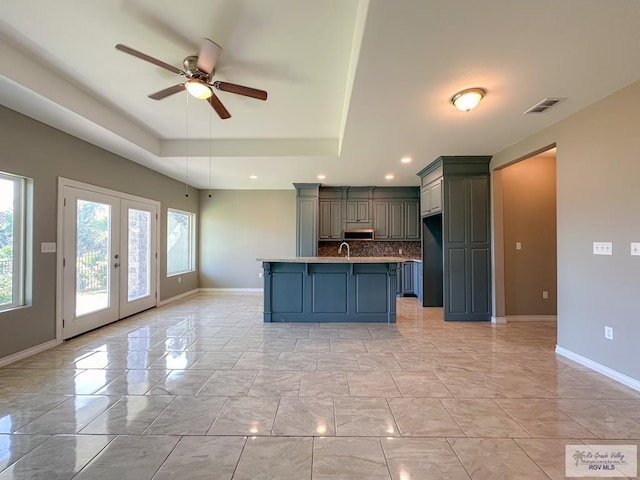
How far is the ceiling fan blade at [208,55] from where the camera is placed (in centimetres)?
215

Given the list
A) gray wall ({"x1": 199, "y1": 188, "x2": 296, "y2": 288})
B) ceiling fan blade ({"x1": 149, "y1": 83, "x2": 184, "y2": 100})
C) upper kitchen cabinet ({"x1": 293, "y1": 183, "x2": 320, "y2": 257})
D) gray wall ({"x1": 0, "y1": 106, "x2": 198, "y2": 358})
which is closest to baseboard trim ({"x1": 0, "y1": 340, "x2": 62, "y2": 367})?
gray wall ({"x1": 0, "y1": 106, "x2": 198, "y2": 358})

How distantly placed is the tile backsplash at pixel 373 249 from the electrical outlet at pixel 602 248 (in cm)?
418

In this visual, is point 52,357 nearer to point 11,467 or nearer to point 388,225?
point 11,467

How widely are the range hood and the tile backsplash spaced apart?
21 cm

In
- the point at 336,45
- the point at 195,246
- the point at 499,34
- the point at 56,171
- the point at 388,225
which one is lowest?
the point at 195,246

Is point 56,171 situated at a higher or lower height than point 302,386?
higher

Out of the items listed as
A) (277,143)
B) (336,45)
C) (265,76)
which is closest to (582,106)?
(336,45)

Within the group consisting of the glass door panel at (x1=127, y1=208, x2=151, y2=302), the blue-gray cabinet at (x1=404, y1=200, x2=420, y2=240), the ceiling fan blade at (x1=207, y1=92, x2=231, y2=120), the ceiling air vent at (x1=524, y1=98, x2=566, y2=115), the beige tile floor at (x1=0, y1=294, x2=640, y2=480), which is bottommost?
the beige tile floor at (x1=0, y1=294, x2=640, y2=480)

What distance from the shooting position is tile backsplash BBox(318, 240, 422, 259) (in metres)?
7.01

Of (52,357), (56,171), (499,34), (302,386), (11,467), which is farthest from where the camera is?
(56,171)

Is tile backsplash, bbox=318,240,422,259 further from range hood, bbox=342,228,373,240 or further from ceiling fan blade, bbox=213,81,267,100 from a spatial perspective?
ceiling fan blade, bbox=213,81,267,100

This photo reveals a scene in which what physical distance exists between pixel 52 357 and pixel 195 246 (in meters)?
4.19

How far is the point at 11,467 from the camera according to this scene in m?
1.58

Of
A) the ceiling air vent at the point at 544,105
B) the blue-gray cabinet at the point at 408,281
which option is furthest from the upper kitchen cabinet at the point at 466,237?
the blue-gray cabinet at the point at 408,281
